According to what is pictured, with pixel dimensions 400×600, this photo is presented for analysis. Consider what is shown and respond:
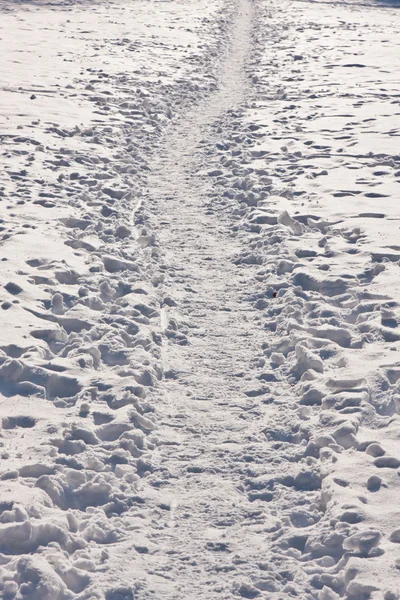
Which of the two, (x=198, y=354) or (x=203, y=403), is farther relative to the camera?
(x=198, y=354)

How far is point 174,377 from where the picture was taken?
5.62 meters

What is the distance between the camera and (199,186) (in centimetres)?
999

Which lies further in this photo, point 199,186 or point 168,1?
point 168,1

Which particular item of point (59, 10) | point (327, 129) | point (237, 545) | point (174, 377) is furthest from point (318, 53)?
point (237, 545)

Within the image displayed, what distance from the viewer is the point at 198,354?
594cm

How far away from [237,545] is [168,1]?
103 feet

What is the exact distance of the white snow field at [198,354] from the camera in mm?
3885

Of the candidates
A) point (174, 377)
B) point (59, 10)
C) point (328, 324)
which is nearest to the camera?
point (174, 377)

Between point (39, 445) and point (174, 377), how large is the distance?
1289 mm

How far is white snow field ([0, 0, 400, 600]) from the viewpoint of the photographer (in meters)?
3.88

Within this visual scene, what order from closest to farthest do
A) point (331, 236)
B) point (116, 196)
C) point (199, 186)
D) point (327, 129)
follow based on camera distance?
point (331, 236) < point (116, 196) < point (199, 186) < point (327, 129)

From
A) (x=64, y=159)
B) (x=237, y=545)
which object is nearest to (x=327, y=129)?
(x=64, y=159)

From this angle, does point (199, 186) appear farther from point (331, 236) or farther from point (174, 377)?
point (174, 377)

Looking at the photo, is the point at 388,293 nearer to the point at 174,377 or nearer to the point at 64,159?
the point at 174,377
